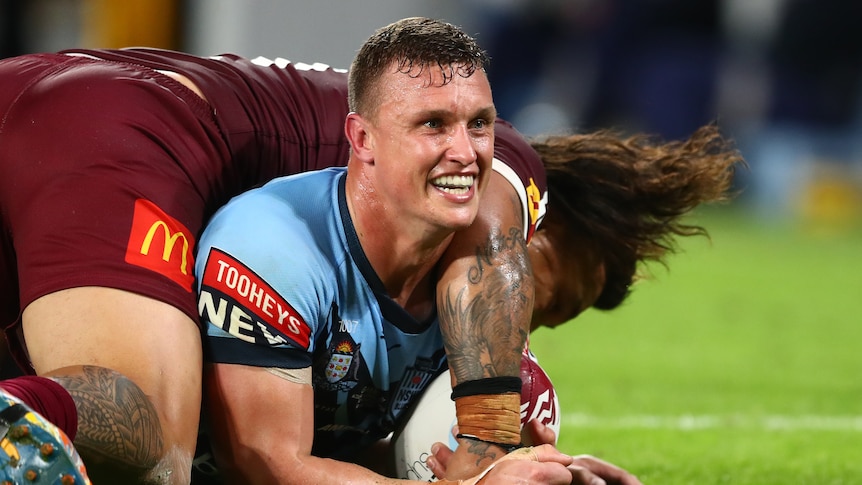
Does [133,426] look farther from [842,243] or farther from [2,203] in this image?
[842,243]

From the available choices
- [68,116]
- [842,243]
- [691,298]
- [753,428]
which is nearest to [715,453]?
[753,428]

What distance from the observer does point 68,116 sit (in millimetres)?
3871

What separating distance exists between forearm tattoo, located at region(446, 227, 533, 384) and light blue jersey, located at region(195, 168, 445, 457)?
0.57 feet

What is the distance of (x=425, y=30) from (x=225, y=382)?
1.12 metres

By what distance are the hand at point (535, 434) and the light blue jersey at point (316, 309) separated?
34 centimetres

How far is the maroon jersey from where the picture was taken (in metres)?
3.62

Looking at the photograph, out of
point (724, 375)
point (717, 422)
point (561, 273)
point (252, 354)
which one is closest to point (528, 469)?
point (252, 354)

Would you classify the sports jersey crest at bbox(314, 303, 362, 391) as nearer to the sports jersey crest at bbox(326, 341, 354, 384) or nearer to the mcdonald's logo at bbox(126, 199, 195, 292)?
the sports jersey crest at bbox(326, 341, 354, 384)

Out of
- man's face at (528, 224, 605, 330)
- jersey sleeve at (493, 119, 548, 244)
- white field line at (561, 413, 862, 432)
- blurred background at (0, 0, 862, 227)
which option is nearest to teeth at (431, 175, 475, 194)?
jersey sleeve at (493, 119, 548, 244)

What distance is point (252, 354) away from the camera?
355 cm

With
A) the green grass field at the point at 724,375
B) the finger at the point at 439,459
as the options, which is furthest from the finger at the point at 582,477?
the green grass field at the point at 724,375

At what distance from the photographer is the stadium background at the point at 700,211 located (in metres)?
5.80

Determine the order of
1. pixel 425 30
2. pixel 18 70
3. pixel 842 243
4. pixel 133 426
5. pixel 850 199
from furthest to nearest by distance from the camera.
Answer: pixel 850 199, pixel 842 243, pixel 18 70, pixel 425 30, pixel 133 426

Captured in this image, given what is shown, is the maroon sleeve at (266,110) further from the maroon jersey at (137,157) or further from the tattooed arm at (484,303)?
the tattooed arm at (484,303)
